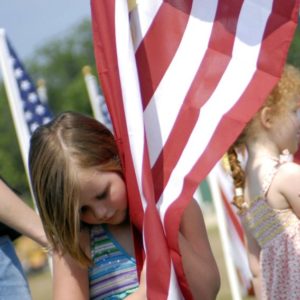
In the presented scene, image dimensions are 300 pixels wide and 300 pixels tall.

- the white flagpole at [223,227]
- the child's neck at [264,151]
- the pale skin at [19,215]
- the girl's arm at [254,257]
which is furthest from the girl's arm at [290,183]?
the white flagpole at [223,227]

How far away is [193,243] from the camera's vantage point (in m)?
3.44

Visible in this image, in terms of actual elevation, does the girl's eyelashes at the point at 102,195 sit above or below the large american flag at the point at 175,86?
below

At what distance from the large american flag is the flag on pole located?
400 centimetres

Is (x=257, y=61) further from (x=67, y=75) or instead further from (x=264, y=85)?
(x=67, y=75)

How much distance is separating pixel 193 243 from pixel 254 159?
1592mm

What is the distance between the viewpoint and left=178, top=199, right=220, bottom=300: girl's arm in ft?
11.0

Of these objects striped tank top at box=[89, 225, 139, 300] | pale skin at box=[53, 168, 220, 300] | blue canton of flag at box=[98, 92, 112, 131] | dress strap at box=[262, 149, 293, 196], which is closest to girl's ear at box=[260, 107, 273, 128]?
dress strap at box=[262, 149, 293, 196]

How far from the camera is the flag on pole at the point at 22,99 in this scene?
24.4 feet

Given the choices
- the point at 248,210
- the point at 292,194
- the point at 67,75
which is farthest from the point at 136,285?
the point at 67,75

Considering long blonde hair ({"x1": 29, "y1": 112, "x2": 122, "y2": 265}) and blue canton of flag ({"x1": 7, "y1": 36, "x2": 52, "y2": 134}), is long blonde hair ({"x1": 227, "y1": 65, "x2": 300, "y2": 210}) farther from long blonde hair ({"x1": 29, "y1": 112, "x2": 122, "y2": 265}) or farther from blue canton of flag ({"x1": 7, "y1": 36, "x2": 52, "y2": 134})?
blue canton of flag ({"x1": 7, "y1": 36, "x2": 52, "y2": 134})

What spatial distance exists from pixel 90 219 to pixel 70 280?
0.22 m

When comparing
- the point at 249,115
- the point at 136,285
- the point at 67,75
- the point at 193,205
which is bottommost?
the point at 67,75

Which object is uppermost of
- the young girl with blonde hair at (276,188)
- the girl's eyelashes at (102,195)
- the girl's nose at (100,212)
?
the girl's eyelashes at (102,195)

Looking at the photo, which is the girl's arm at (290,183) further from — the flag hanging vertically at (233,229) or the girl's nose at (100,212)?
the flag hanging vertically at (233,229)
